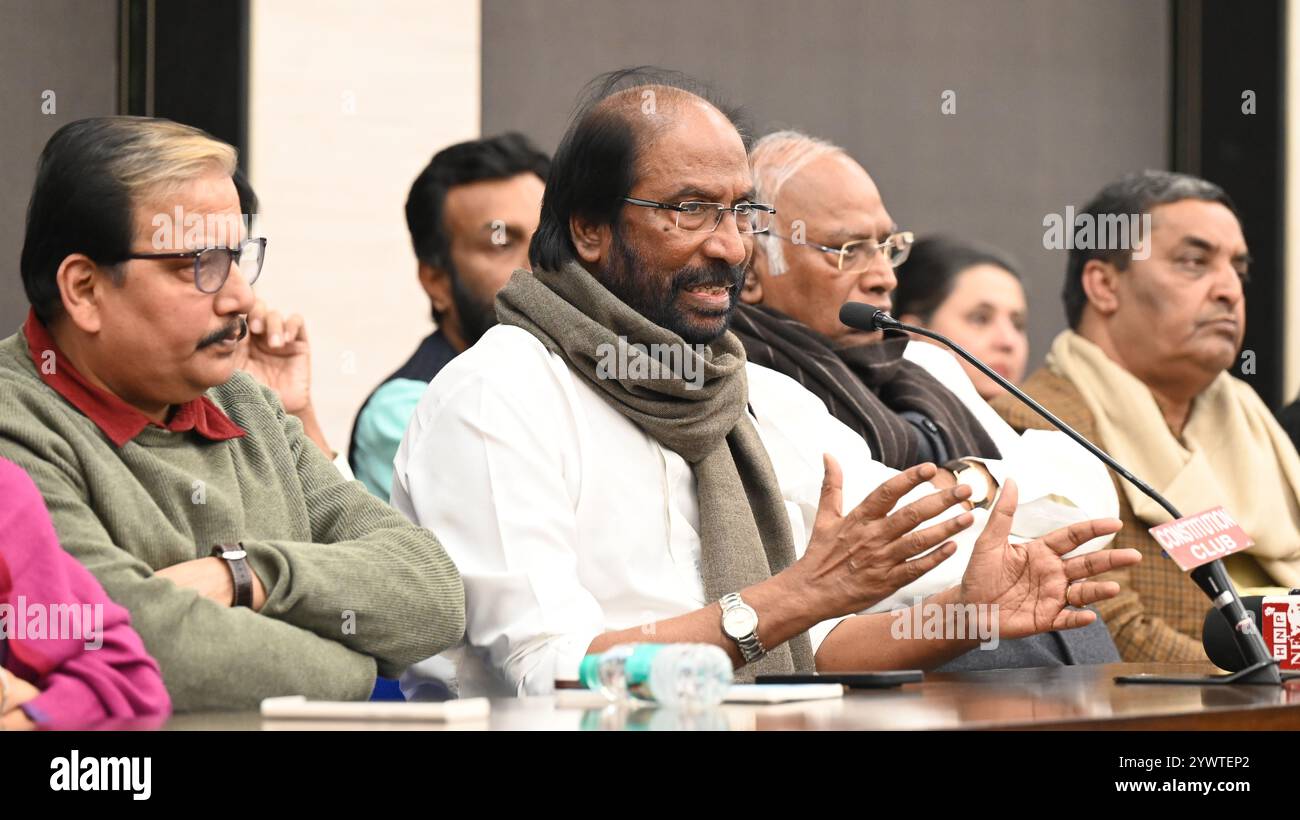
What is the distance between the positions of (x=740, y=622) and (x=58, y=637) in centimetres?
97

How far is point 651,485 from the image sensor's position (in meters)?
2.79

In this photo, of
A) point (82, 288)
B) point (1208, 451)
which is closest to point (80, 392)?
point (82, 288)

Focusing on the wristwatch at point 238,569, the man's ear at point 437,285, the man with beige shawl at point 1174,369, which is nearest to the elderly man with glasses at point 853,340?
the man with beige shawl at point 1174,369

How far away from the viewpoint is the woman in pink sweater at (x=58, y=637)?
1872 millimetres

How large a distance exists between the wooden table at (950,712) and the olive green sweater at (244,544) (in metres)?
0.20

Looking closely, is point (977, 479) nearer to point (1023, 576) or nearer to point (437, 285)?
point (1023, 576)

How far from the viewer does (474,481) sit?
2.61m

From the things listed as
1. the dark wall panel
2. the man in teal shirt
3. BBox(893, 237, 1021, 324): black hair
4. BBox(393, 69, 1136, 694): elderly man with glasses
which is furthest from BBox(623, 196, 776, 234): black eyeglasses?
BBox(893, 237, 1021, 324): black hair

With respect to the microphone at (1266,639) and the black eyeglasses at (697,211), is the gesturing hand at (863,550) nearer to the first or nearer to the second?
the microphone at (1266,639)

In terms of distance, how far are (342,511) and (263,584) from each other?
12.4 inches

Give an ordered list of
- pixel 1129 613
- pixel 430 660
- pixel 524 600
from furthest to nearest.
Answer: pixel 1129 613 → pixel 430 660 → pixel 524 600

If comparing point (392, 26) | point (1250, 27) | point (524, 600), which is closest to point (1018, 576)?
point (524, 600)

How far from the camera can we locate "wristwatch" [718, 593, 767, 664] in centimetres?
249
